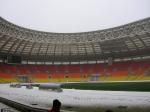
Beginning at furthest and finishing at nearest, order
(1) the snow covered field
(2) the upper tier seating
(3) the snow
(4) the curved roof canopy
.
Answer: (2) the upper tier seating < (4) the curved roof canopy < (3) the snow < (1) the snow covered field

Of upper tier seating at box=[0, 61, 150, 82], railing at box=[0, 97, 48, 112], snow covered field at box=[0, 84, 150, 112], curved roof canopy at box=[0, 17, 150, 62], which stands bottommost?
railing at box=[0, 97, 48, 112]

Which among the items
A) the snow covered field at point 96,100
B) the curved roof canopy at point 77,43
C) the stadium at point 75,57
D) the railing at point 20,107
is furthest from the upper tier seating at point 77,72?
the railing at point 20,107

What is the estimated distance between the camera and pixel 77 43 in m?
56.2

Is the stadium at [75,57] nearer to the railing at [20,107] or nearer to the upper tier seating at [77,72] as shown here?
the upper tier seating at [77,72]

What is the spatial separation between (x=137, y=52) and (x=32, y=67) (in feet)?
93.7

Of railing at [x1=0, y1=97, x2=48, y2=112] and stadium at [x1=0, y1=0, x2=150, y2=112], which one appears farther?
stadium at [x1=0, y1=0, x2=150, y2=112]

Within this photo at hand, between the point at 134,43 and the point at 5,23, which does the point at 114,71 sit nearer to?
the point at 134,43

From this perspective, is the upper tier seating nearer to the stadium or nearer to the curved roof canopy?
the stadium

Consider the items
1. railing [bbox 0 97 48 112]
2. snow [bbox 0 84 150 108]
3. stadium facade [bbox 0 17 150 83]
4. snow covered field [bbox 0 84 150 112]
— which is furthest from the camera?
stadium facade [bbox 0 17 150 83]

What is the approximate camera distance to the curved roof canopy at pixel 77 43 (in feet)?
150

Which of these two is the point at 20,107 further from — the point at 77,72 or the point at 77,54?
the point at 77,54

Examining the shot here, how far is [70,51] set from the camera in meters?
63.8

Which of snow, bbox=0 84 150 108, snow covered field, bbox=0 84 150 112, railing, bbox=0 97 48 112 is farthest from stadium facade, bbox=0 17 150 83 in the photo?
railing, bbox=0 97 48 112

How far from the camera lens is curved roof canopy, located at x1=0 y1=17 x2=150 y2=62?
45.8 metres
